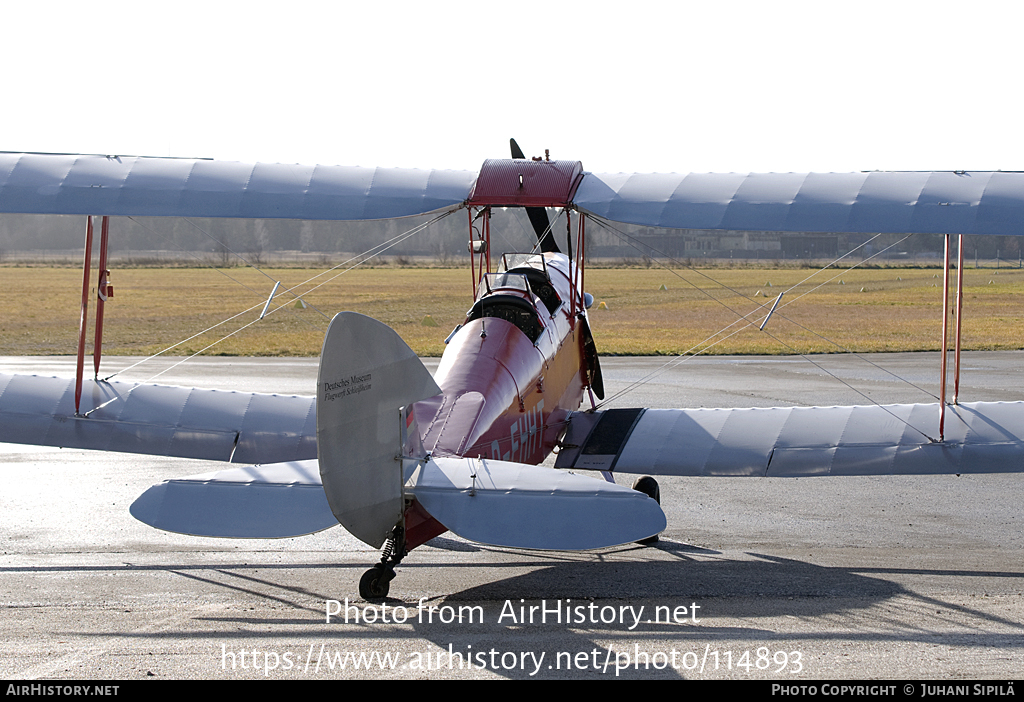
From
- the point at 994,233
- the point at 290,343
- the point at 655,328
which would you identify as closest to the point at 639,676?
the point at 994,233

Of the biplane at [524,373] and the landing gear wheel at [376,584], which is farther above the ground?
the biplane at [524,373]

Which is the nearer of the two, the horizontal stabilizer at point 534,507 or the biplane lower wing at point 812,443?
the horizontal stabilizer at point 534,507

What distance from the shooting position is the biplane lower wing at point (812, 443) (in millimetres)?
7301

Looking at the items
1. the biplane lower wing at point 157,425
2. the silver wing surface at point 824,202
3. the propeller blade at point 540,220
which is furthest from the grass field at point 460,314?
Answer: the silver wing surface at point 824,202

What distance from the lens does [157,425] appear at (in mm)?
7855

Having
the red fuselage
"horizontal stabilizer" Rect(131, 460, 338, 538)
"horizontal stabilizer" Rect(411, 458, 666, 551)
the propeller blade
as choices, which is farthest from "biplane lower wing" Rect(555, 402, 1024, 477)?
the propeller blade

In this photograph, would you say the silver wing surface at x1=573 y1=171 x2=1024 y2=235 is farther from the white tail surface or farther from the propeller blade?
the propeller blade

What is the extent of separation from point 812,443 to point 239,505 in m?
4.23

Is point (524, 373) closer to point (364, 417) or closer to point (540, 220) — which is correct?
point (364, 417)

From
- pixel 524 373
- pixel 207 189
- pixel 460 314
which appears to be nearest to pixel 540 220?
pixel 524 373

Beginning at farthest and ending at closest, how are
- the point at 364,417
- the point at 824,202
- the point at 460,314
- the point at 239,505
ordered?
the point at 460,314
the point at 824,202
the point at 239,505
the point at 364,417

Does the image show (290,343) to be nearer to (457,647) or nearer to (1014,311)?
(457,647)

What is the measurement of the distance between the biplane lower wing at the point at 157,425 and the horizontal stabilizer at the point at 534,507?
2.62 meters

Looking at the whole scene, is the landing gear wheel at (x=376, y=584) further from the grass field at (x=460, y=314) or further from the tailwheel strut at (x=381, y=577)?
the grass field at (x=460, y=314)
